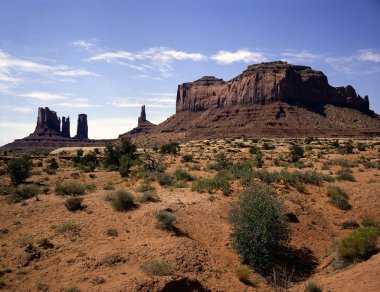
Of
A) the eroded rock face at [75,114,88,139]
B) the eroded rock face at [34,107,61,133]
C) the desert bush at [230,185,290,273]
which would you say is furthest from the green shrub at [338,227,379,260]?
the eroded rock face at [75,114,88,139]

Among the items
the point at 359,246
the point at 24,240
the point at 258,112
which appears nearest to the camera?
the point at 359,246

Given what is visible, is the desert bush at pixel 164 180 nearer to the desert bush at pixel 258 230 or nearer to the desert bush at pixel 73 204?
the desert bush at pixel 73 204

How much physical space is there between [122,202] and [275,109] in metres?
108

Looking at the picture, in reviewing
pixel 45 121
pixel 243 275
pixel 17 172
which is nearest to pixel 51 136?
pixel 45 121

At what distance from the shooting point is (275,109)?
118750 mm

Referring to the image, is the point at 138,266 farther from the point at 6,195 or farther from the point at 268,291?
the point at 6,195

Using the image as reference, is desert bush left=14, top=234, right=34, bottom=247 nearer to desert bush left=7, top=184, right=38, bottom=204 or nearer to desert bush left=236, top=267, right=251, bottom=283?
desert bush left=7, top=184, right=38, bottom=204

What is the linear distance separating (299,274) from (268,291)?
2.06 meters

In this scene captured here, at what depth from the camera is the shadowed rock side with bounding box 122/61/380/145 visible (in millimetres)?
106250

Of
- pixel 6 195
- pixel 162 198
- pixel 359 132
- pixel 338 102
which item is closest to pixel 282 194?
pixel 162 198

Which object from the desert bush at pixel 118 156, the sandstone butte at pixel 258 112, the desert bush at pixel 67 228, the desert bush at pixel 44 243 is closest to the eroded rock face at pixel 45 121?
the sandstone butte at pixel 258 112

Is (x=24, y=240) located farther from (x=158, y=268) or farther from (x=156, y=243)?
(x=158, y=268)

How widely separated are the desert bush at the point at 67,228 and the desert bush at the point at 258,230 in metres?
6.74

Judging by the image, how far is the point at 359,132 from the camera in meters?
100
